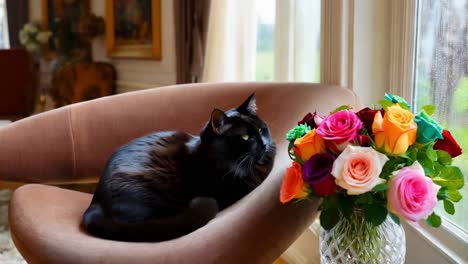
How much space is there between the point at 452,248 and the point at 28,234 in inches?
40.7

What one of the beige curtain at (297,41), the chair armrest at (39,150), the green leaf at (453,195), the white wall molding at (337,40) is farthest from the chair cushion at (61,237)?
the beige curtain at (297,41)

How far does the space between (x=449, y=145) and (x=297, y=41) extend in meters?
1.32

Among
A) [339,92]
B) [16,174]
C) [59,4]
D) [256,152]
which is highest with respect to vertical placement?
[59,4]

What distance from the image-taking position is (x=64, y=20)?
410 centimetres

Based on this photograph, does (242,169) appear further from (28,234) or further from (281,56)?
(281,56)

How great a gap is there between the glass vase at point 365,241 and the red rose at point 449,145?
0.17 metres

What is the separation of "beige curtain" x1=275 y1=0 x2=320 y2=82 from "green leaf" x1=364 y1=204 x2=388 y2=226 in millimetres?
1254

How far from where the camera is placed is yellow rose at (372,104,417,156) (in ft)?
2.69

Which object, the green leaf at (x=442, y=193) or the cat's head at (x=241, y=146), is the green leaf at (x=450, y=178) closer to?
the green leaf at (x=442, y=193)

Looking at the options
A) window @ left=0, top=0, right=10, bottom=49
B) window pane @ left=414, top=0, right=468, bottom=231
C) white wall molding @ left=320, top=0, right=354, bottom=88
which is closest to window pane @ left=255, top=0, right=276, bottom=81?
white wall molding @ left=320, top=0, right=354, bottom=88

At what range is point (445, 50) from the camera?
4.39 feet

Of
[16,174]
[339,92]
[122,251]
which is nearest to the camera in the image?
[122,251]

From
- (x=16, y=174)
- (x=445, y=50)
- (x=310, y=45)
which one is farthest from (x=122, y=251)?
(x=310, y=45)

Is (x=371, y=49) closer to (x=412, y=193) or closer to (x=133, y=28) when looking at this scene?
(x=412, y=193)
